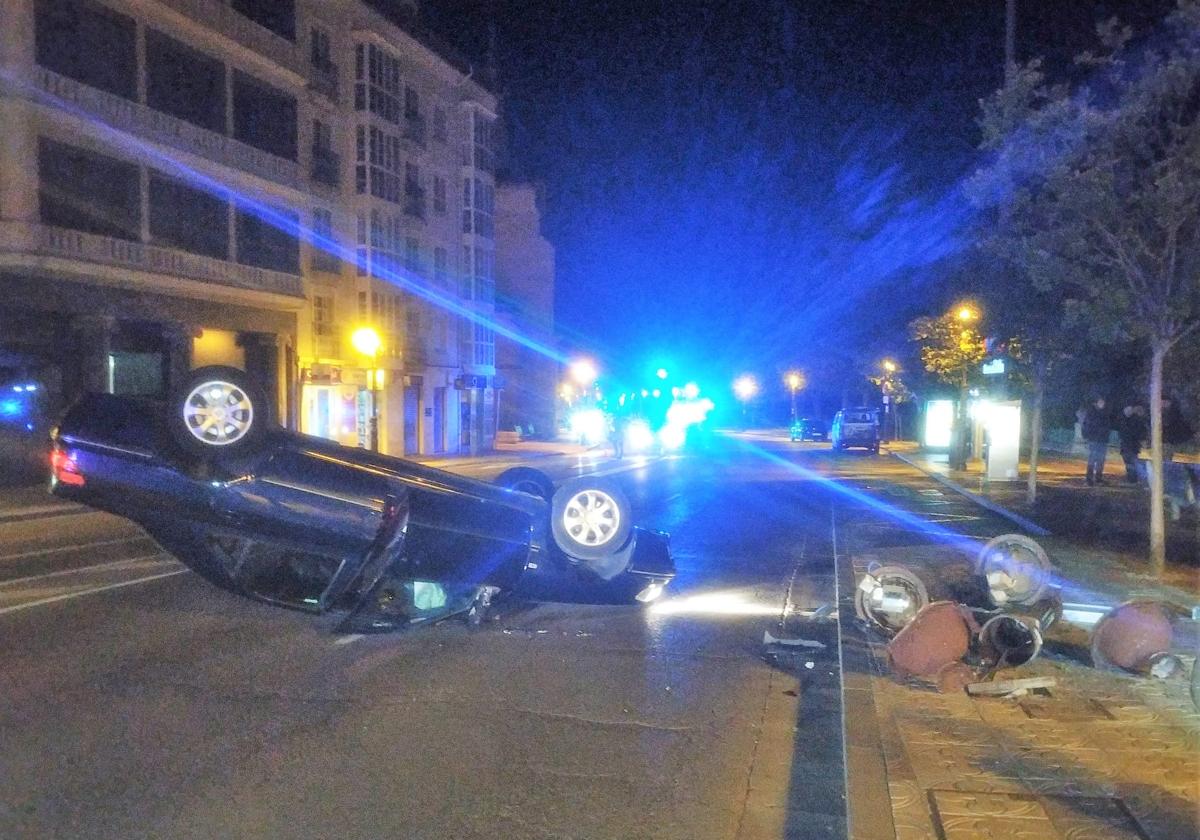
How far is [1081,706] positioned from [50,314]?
22.6m

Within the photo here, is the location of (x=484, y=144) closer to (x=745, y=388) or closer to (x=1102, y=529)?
(x=1102, y=529)

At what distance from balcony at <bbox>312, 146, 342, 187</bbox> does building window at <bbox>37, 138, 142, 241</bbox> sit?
10014mm

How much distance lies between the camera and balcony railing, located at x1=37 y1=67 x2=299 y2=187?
22297mm

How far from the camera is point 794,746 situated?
6.18 metres

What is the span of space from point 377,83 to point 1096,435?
25774mm

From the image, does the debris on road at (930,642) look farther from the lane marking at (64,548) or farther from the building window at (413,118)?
the building window at (413,118)

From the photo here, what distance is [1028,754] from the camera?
560cm

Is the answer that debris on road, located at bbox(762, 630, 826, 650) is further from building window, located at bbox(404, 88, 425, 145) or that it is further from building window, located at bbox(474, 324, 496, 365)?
building window, located at bbox(474, 324, 496, 365)

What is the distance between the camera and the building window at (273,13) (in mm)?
28359

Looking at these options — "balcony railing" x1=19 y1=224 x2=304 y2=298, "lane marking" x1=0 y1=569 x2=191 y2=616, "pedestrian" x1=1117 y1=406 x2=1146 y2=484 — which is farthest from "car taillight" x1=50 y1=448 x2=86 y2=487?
"pedestrian" x1=1117 y1=406 x2=1146 y2=484

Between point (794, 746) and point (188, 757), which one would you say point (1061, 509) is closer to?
point (794, 746)

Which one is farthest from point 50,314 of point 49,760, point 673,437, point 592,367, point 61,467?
point 592,367

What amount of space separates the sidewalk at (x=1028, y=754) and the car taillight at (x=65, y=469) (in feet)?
17.4

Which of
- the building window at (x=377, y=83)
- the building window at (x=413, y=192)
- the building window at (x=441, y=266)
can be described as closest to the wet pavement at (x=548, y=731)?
the building window at (x=377, y=83)
